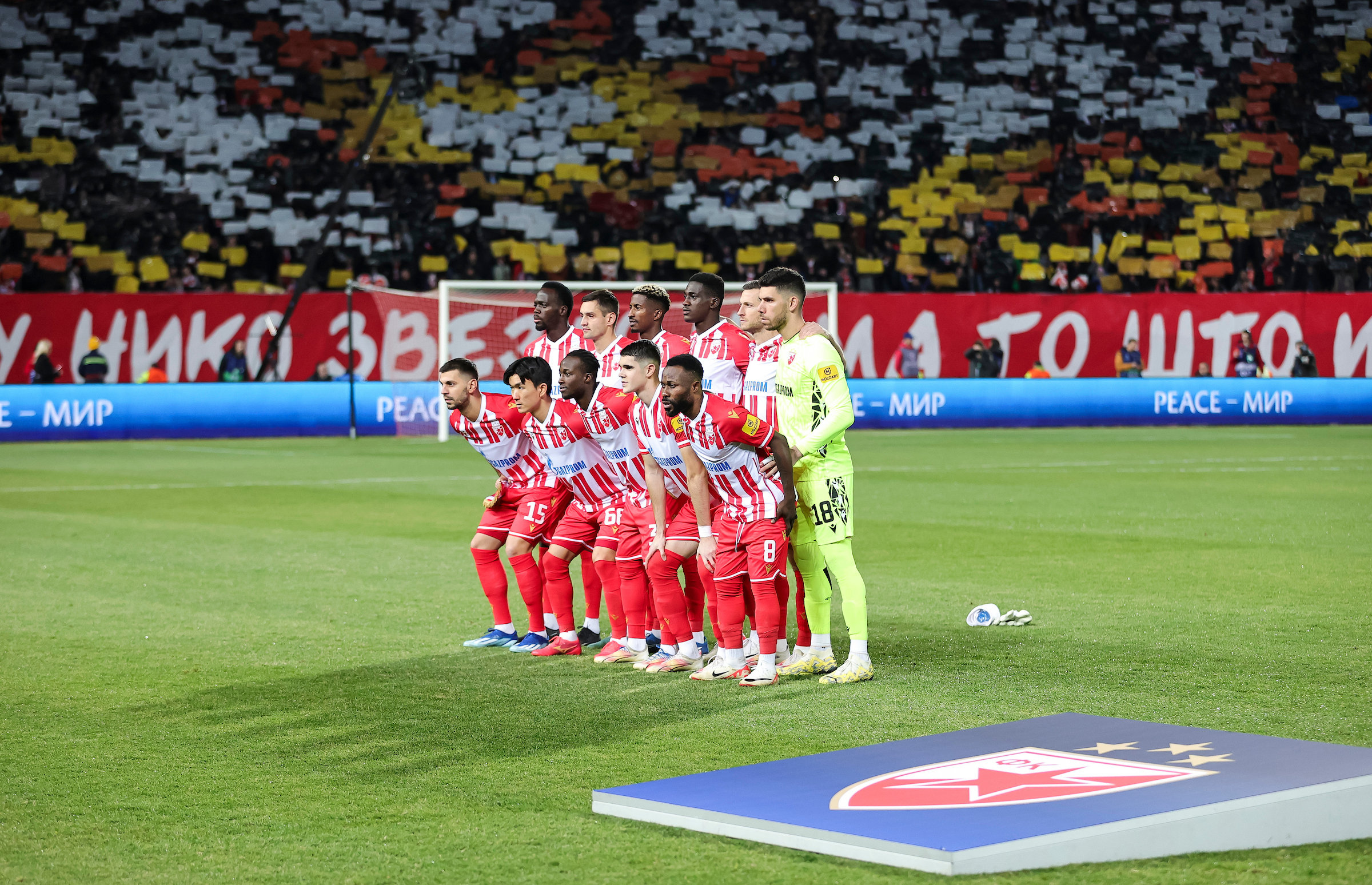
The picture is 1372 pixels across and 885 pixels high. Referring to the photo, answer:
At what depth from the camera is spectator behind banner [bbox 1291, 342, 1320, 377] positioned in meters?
32.1

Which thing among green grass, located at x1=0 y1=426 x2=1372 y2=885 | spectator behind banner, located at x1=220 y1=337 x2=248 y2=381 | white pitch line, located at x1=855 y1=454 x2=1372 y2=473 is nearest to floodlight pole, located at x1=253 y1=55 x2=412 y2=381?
spectator behind banner, located at x1=220 y1=337 x2=248 y2=381

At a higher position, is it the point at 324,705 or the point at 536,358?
the point at 536,358

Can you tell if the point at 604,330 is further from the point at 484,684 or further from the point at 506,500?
the point at 484,684

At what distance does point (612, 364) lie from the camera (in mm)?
8508

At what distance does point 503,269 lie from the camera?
30.7 metres

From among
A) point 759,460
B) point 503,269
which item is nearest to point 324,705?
point 759,460

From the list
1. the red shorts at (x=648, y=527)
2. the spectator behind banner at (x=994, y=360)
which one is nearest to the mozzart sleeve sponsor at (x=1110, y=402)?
the spectator behind banner at (x=994, y=360)

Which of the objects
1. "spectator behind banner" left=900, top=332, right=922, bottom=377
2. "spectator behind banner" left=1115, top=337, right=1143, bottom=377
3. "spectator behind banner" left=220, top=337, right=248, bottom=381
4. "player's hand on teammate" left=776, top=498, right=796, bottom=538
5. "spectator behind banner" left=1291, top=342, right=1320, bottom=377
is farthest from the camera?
"spectator behind banner" left=1291, top=342, right=1320, bottom=377

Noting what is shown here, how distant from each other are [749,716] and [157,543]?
7.99m

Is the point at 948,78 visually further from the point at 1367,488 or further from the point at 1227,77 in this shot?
the point at 1367,488

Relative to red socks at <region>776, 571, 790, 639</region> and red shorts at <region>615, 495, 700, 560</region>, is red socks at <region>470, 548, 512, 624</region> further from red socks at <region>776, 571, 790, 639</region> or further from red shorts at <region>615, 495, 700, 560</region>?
red socks at <region>776, 571, 790, 639</region>

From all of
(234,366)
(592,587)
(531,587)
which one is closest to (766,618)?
(592,587)

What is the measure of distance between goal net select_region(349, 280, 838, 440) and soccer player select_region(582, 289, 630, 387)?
1769 centimetres

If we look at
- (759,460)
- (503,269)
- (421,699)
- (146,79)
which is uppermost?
(146,79)
